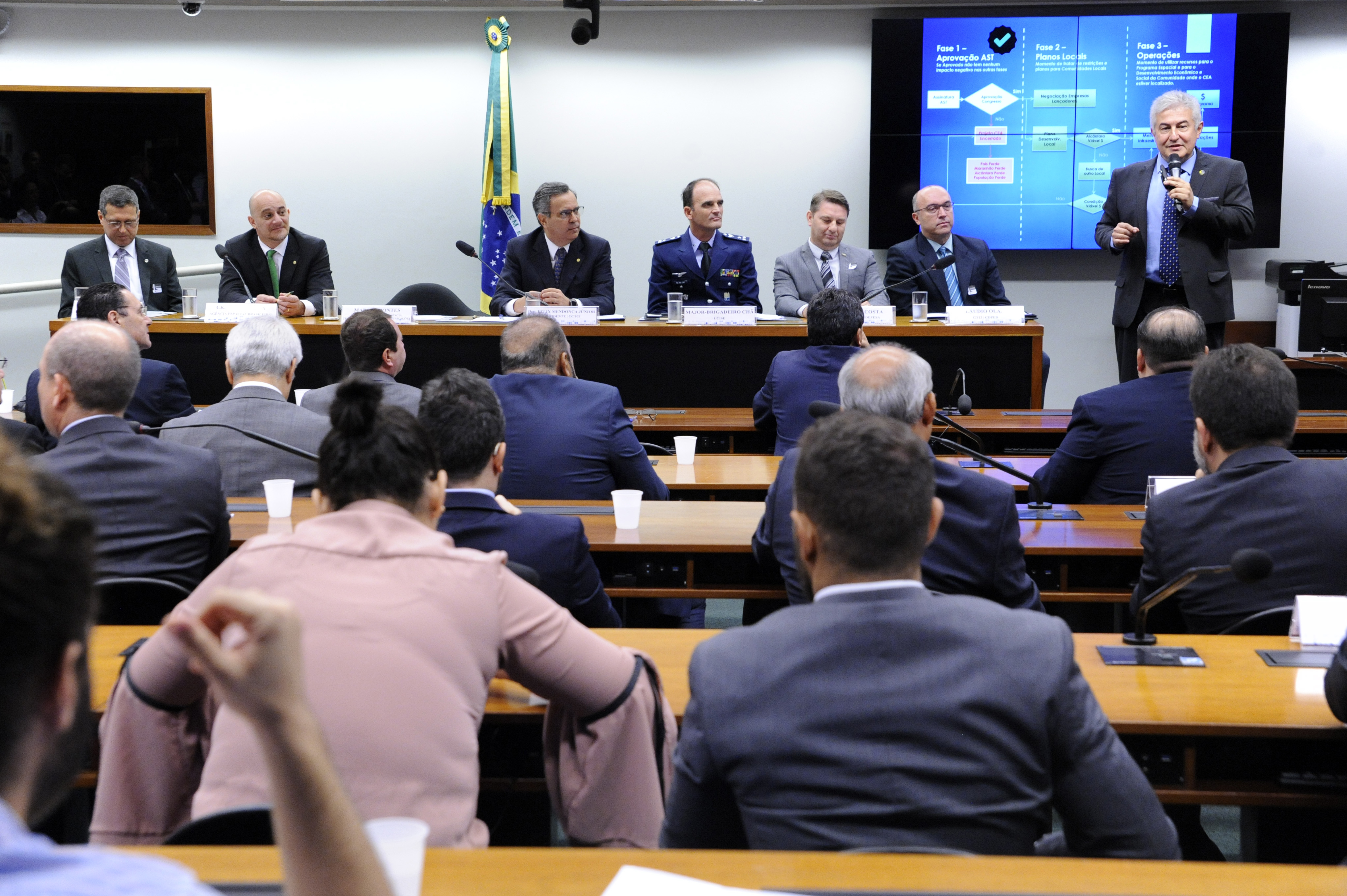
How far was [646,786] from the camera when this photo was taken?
5.44 ft

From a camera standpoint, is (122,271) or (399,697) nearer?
(399,697)

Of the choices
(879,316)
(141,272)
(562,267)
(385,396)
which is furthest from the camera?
(141,272)

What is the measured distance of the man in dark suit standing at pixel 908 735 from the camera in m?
1.26

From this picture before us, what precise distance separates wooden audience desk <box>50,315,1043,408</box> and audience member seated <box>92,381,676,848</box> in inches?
161

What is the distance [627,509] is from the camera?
2.94 metres

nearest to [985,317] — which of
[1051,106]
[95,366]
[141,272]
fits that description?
[1051,106]

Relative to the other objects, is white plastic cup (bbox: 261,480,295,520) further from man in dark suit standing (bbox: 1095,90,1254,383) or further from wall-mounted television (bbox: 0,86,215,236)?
wall-mounted television (bbox: 0,86,215,236)

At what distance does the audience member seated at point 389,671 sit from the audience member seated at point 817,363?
2.52m

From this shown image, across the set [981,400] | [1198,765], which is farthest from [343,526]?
[981,400]

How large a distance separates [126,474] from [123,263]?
16.0ft

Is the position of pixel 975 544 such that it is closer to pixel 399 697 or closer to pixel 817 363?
pixel 399 697

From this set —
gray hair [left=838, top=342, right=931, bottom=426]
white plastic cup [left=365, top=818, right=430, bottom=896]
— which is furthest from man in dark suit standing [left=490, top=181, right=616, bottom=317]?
white plastic cup [left=365, top=818, right=430, bottom=896]

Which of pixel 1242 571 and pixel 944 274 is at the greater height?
pixel 944 274

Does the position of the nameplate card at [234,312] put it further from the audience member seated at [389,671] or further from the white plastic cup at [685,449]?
the audience member seated at [389,671]
